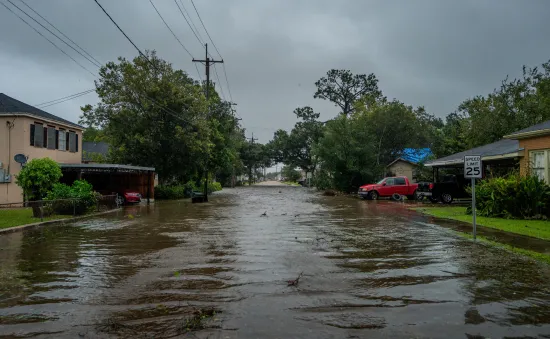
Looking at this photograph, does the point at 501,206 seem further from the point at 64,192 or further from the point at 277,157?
the point at 277,157

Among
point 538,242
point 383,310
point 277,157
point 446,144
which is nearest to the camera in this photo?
point 383,310

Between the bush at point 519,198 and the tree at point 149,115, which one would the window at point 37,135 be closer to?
the tree at point 149,115

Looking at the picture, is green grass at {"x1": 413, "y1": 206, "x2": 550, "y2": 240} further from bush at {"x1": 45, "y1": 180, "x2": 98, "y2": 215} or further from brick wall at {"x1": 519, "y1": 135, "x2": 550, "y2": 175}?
bush at {"x1": 45, "y1": 180, "x2": 98, "y2": 215}

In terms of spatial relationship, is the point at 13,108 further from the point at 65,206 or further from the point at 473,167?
the point at 473,167

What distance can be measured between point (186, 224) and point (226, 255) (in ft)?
23.3

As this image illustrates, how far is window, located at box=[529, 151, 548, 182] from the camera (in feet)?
57.7

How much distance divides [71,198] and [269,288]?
49.5ft

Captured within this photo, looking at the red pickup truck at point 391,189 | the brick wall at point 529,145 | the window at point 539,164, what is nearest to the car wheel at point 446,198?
the red pickup truck at point 391,189

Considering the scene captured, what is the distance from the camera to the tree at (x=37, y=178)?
61.9ft

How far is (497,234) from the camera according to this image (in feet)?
41.8

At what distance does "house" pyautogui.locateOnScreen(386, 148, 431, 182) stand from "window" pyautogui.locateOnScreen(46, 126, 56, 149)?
106 ft

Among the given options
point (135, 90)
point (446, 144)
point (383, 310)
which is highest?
point (135, 90)

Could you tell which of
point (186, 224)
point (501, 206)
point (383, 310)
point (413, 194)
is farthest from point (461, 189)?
point (383, 310)

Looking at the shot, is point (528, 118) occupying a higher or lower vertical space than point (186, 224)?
higher
